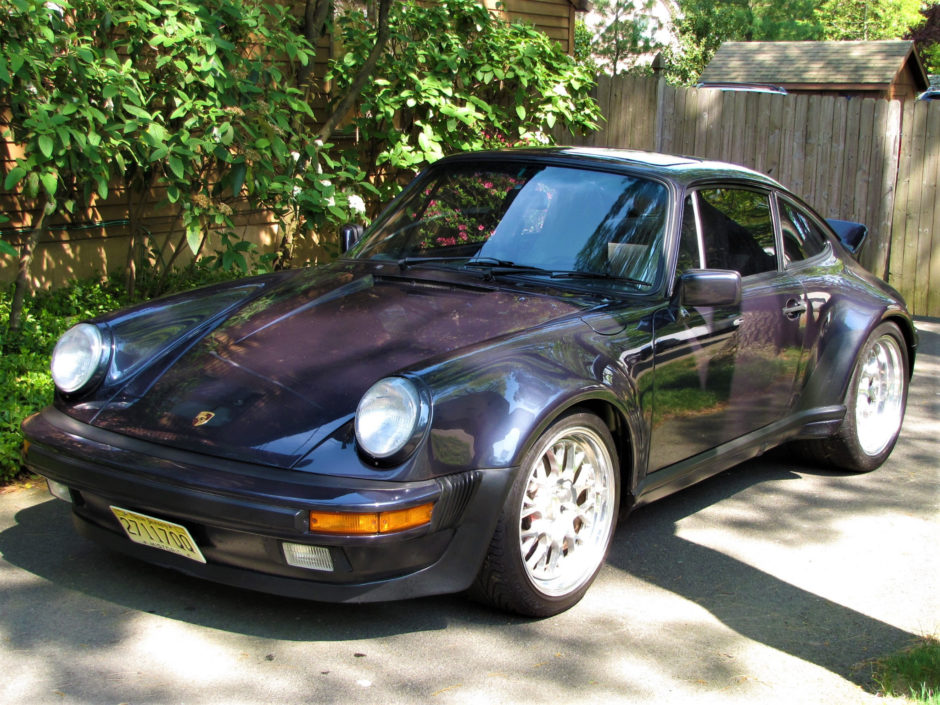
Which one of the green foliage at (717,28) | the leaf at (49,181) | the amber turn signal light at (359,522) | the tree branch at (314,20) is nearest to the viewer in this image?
the amber turn signal light at (359,522)

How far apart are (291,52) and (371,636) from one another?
458 cm

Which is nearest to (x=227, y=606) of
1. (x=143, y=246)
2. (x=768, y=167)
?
(x=143, y=246)

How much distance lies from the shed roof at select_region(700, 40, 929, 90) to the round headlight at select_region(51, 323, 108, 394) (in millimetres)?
26208

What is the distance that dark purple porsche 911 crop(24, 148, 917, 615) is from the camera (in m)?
3.19

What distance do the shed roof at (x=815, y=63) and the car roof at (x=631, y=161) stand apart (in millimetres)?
24022

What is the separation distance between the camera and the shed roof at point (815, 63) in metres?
26.9

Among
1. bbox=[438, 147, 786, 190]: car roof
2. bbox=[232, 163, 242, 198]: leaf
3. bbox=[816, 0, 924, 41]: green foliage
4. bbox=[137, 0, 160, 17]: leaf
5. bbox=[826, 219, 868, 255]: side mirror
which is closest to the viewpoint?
bbox=[438, 147, 786, 190]: car roof

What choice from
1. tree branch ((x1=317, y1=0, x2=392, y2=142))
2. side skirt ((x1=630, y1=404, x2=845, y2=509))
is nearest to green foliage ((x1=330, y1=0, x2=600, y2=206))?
tree branch ((x1=317, y1=0, x2=392, y2=142))

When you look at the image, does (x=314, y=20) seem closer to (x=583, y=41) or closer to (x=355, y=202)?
(x=355, y=202)

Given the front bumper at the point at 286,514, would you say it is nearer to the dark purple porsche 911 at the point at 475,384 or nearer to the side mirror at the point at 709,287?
the dark purple porsche 911 at the point at 475,384

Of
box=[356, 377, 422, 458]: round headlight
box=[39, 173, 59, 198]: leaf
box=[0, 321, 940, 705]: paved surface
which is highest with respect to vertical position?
box=[39, 173, 59, 198]: leaf

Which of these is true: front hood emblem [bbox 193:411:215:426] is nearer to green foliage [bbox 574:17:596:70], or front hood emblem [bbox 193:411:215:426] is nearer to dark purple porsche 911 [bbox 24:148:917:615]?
dark purple porsche 911 [bbox 24:148:917:615]

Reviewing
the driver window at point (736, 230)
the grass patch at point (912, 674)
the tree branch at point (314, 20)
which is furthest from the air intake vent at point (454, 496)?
the tree branch at point (314, 20)

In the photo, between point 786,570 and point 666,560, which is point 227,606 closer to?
point 666,560
